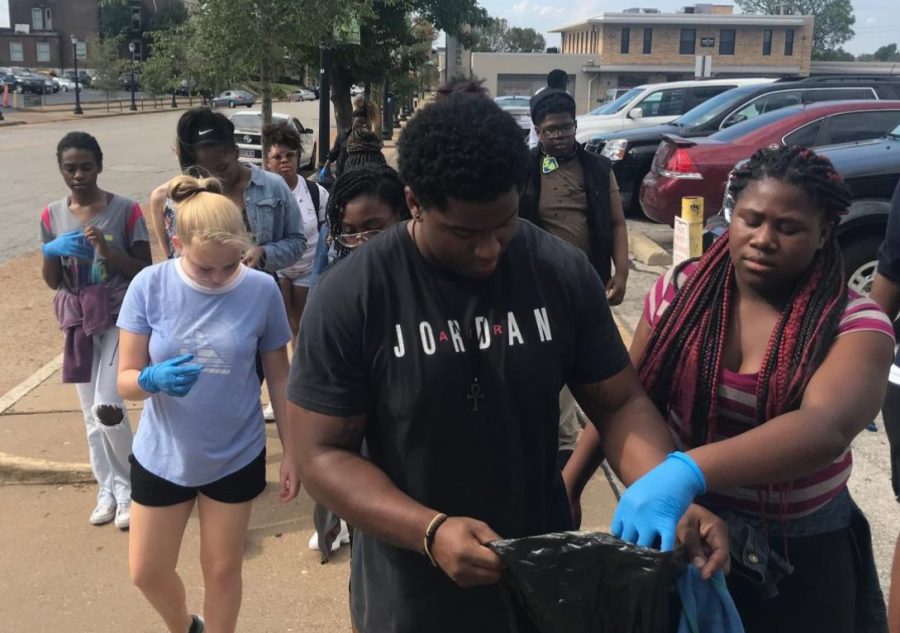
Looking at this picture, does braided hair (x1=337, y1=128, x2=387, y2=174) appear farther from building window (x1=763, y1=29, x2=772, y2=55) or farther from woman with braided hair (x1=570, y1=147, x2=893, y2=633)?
building window (x1=763, y1=29, x2=772, y2=55)

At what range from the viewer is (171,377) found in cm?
275

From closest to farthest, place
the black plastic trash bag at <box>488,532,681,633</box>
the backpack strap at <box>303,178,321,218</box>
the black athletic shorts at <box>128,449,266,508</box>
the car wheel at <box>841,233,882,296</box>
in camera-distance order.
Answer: the black plastic trash bag at <box>488,532,681,633</box>, the black athletic shorts at <box>128,449,266,508</box>, the backpack strap at <box>303,178,321,218</box>, the car wheel at <box>841,233,882,296</box>

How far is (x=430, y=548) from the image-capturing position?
1.65 m

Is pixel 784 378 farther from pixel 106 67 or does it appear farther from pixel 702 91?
pixel 106 67

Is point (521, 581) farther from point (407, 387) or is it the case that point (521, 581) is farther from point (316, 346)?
point (316, 346)

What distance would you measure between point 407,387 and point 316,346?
200 millimetres

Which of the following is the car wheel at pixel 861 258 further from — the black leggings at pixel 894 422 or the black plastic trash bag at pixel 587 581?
the black plastic trash bag at pixel 587 581

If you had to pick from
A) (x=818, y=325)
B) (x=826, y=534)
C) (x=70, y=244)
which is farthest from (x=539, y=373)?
(x=70, y=244)

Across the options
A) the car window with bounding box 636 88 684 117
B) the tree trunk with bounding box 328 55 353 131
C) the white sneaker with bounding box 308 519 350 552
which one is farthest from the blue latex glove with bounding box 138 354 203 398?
the tree trunk with bounding box 328 55 353 131

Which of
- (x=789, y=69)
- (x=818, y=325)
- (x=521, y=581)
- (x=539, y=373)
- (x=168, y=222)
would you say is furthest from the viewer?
(x=789, y=69)

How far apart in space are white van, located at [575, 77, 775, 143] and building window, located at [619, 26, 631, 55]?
4808 centimetres

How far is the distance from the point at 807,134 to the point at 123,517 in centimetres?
775

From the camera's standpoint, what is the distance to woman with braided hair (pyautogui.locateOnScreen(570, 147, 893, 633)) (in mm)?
1919

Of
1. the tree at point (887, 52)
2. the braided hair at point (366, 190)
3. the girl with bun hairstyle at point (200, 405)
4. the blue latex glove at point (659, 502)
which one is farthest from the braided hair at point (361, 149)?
the tree at point (887, 52)
